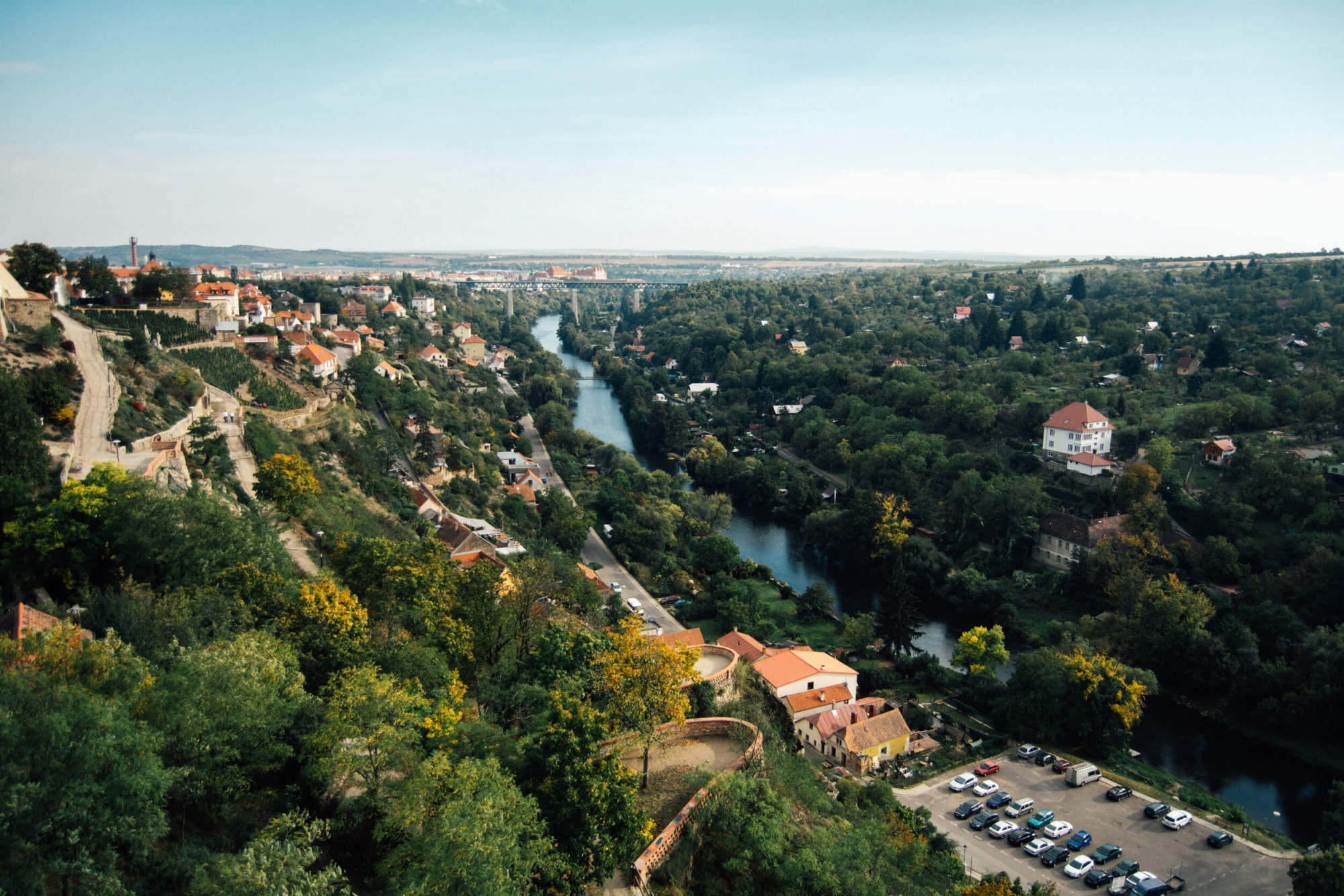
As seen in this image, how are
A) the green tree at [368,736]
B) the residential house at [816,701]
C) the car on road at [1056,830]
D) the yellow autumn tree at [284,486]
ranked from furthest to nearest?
the residential house at [816,701], the yellow autumn tree at [284,486], the car on road at [1056,830], the green tree at [368,736]

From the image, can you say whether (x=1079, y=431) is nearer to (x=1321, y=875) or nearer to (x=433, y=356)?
(x=1321, y=875)

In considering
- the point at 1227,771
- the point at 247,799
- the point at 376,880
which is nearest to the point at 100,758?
the point at 247,799

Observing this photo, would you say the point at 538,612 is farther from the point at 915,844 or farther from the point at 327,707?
the point at 915,844

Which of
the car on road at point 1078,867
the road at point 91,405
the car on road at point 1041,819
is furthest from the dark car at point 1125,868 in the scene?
the road at point 91,405

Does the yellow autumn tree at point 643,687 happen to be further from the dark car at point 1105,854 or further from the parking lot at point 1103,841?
the dark car at point 1105,854

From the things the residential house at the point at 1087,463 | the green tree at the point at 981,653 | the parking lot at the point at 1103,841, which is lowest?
the parking lot at the point at 1103,841

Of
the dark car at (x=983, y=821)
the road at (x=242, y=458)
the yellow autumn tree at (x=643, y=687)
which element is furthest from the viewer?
the dark car at (x=983, y=821)
